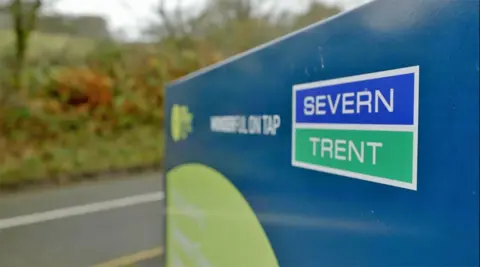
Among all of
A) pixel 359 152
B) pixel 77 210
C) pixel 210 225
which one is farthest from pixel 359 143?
pixel 77 210

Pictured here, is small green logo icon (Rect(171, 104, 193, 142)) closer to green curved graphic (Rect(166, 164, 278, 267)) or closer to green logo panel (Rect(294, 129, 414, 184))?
green curved graphic (Rect(166, 164, 278, 267))

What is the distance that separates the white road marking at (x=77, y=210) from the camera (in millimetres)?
5820

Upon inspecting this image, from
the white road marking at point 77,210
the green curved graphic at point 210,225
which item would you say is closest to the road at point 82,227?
the white road marking at point 77,210

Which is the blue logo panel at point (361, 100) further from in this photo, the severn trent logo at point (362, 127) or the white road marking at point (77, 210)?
the white road marking at point (77, 210)

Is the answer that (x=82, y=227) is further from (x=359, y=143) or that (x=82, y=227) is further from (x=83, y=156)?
(x=359, y=143)

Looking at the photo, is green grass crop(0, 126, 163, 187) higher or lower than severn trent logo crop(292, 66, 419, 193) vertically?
lower

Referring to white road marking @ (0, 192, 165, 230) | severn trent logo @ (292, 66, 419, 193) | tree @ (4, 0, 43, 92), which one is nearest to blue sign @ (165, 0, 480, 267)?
severn trent logo @ (292, 66, 419, 193)

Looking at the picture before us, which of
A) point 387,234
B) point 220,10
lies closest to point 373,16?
point 387,234

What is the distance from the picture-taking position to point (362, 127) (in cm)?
103

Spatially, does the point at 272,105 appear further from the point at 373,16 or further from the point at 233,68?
the point at 373,16

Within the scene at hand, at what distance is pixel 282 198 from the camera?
143 centimetres

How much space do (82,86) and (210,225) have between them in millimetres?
8947

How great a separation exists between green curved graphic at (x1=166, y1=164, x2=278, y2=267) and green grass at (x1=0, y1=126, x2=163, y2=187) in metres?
5.66

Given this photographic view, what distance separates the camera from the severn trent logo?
91 centimetres
